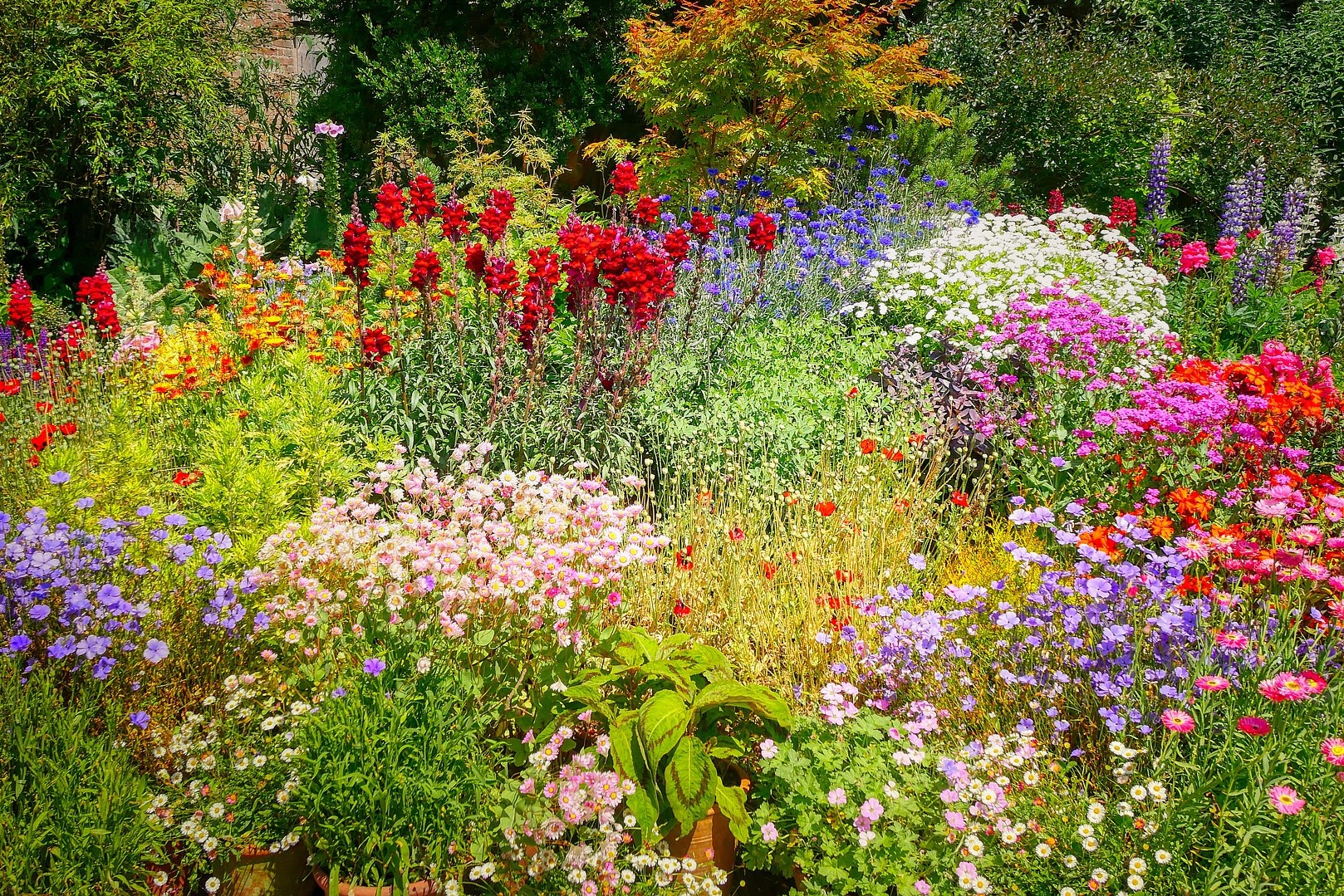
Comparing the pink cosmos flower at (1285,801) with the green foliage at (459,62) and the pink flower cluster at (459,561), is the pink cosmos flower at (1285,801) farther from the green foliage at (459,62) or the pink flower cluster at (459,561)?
the green foliage at (459,62)

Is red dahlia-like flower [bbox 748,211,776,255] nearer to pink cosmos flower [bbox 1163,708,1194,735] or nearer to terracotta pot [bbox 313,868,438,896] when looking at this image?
pink cosmos flower [bbox 1163,708,1194,735]

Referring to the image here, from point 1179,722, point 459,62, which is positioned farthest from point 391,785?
point 459,62

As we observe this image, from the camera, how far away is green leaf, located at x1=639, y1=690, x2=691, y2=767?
200 centimetres

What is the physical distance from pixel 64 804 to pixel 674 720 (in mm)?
1304

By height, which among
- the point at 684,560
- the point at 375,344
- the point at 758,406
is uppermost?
the point at 375,344

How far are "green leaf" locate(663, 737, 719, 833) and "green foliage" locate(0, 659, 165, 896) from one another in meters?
1.11

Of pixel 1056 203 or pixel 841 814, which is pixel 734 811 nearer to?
pixel 841 814

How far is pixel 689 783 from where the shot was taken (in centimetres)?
197

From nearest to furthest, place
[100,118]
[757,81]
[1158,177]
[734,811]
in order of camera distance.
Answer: [734,811] → [100,118] → [757,81] → [1158,177]

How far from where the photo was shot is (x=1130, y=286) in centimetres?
561

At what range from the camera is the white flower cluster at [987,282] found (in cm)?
517

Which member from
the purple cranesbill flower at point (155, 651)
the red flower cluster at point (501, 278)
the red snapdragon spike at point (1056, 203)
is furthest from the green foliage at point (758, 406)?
the red snapdragon spike at point (1056, 203)

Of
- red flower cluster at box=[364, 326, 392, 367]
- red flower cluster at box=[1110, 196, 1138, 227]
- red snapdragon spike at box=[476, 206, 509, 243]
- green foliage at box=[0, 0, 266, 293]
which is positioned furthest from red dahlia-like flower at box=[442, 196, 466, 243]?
red flower cluster at box=[1110, 196, 1138, 227]

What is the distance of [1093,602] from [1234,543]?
48cm
